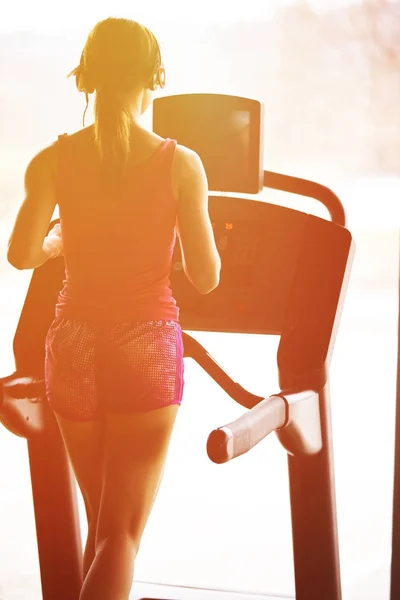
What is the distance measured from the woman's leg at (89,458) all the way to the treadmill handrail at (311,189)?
0.64m

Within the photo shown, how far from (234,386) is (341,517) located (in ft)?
2.96

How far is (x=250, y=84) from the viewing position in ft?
7.82

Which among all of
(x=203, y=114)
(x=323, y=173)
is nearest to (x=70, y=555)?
(x=203, y=114)

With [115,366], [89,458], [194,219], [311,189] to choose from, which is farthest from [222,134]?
[89,458]

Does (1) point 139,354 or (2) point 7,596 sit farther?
(2) point 7,596

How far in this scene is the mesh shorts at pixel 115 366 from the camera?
156 cm

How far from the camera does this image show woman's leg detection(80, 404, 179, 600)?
1.57 metres

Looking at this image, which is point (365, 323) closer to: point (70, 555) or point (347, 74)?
point (347, 74)

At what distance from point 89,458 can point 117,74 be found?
2.34 ft

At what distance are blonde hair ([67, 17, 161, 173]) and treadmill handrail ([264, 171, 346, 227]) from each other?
16.3 inches

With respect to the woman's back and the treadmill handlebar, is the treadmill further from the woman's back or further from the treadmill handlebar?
the woman's back

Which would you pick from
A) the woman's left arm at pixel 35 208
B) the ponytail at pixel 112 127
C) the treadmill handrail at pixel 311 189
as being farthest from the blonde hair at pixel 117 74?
the treadmill handrail at pixel 311 189

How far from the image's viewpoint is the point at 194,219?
60.9 inches

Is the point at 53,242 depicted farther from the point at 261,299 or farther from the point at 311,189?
the point at 311,189
